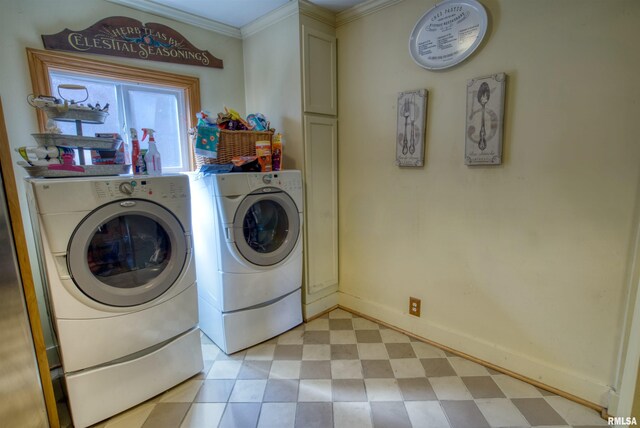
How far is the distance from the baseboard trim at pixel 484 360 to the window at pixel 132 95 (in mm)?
1728

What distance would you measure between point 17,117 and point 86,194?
2.80 ft

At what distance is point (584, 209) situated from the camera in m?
1.46

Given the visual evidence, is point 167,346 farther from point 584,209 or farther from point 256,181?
point 584,209

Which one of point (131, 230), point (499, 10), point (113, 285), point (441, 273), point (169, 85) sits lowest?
point (441, 273)

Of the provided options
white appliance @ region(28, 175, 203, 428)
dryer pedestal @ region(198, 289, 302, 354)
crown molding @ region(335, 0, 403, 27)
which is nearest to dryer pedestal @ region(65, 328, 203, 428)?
white appliance @ region(28, 175, 203, 428)

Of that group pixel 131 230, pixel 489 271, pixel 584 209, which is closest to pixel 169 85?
pixel 131 230

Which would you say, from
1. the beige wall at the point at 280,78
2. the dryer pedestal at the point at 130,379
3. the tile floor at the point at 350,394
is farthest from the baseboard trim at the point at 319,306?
the beige wall at the point at 280,78

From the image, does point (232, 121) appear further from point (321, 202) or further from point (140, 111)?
point (321, 202)

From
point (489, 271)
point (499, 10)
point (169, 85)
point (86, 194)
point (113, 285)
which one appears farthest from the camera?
point (169, 85)

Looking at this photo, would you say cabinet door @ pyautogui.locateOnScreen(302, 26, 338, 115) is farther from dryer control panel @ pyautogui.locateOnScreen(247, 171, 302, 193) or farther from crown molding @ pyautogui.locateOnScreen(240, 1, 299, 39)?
dryer control panel @ pyautogui.locateOnScreen(247, 171, 302, 193)

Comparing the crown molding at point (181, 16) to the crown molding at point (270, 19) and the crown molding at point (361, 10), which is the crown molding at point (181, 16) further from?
the crown molding at point (361, 10)

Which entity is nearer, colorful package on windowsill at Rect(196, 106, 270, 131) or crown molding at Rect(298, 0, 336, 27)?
colorful package on windowsill at Rect(196, 106, 270, 131)

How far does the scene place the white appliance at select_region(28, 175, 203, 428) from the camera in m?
1.30

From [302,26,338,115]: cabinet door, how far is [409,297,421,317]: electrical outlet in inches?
58.5
